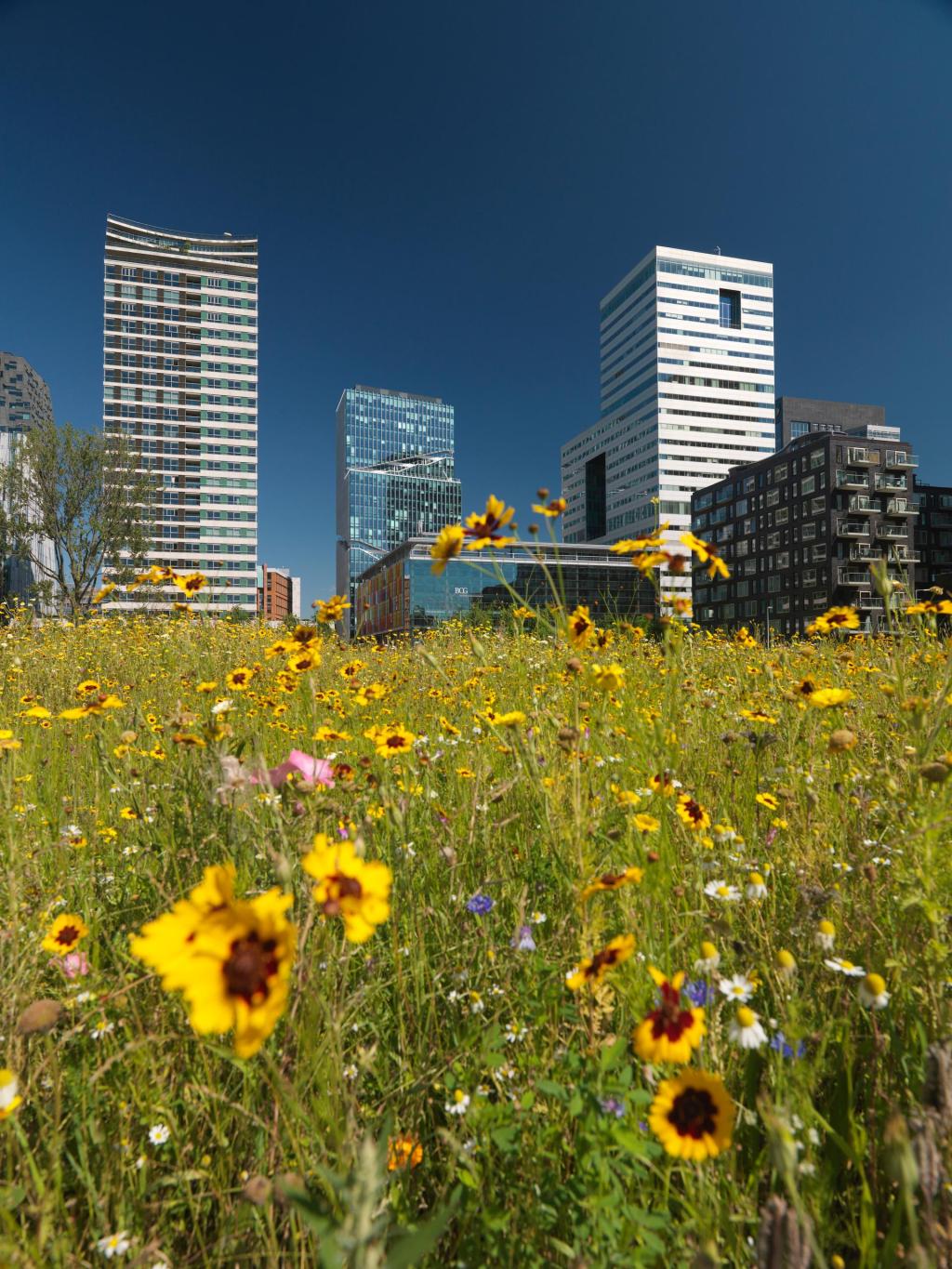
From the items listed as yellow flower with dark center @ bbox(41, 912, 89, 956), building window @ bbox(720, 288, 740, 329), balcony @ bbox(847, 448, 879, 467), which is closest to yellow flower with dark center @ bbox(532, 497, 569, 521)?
yellow flower with dark center @ bbox(41, 912, 89, 956)

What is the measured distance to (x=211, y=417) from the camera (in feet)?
215

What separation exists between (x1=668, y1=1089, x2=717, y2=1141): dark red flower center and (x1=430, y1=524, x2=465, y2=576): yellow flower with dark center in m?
1.02

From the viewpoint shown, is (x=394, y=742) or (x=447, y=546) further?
(x=394, y=742)

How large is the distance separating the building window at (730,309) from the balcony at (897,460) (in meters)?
41.2

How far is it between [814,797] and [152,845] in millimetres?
1903

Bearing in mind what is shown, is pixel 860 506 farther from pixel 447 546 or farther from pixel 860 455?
pixel 447 546

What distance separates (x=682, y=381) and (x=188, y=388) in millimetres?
60231

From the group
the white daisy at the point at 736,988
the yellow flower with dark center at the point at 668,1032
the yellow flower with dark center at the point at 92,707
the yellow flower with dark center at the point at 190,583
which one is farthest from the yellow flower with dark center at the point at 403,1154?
the yellow flower with dark center at the point at 190,583

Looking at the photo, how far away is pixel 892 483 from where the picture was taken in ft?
154

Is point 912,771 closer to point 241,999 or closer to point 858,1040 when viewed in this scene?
point 858,1040

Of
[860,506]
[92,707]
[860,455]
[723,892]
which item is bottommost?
[723,892]

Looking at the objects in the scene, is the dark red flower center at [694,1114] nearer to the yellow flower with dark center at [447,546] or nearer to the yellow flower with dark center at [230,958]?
the yellow flower with dark center at [230,958]

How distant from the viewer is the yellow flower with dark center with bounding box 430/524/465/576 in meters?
1.35

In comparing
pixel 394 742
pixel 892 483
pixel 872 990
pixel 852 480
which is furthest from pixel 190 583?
pixel 892 483
